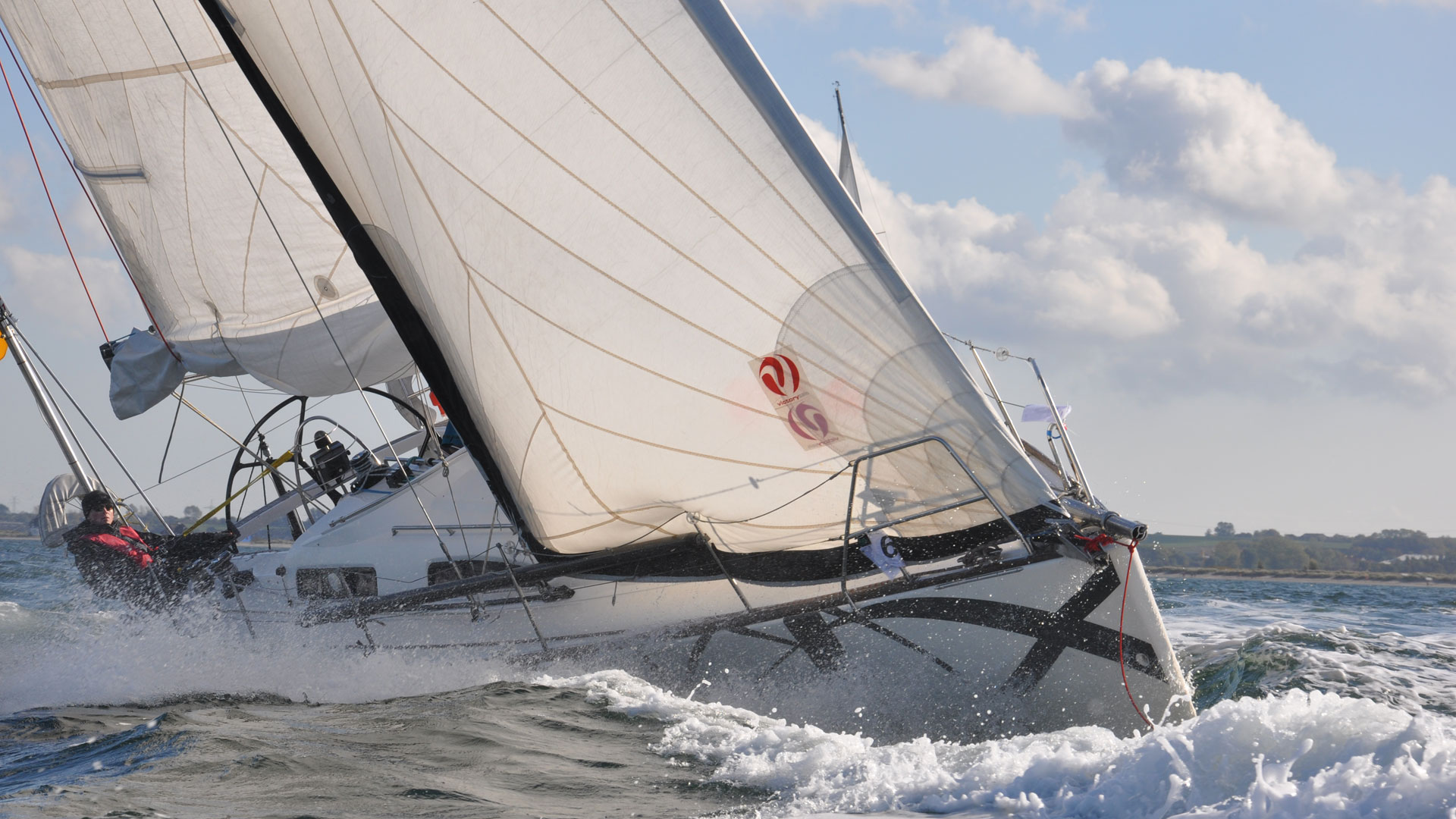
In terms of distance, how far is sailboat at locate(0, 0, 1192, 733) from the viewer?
4.75 metres

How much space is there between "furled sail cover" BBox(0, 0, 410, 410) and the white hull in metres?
2.98

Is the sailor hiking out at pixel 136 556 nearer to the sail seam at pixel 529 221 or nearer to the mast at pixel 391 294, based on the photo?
the mast at pixel 391 294

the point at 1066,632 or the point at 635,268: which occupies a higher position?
the point at 635,268

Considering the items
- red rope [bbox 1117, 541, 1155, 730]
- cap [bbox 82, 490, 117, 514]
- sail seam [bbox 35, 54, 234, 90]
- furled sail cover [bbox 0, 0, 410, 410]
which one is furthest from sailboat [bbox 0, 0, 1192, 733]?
cap [bbox 82, 490, 117, 514]

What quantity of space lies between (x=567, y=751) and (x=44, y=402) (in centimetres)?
679

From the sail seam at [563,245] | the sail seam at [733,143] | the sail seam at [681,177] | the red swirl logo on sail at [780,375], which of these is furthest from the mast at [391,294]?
the sail seam at [733,143]

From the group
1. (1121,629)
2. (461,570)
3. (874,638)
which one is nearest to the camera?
(1121,629)

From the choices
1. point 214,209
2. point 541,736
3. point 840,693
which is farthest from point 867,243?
point 214,209

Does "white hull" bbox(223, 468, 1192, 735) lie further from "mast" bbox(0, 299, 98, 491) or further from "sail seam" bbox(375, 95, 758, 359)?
"mast" bbox(0, 299, 98, 491)

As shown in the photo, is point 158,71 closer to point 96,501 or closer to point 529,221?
point 96,501

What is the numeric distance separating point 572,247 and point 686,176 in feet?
2.14

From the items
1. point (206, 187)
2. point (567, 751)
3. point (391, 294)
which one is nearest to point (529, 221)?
point (391, 294)

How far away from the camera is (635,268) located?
16.3ft

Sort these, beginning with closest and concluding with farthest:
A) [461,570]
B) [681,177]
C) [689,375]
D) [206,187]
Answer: [681,177] → [689,375] → [461,570] → [206,187]
